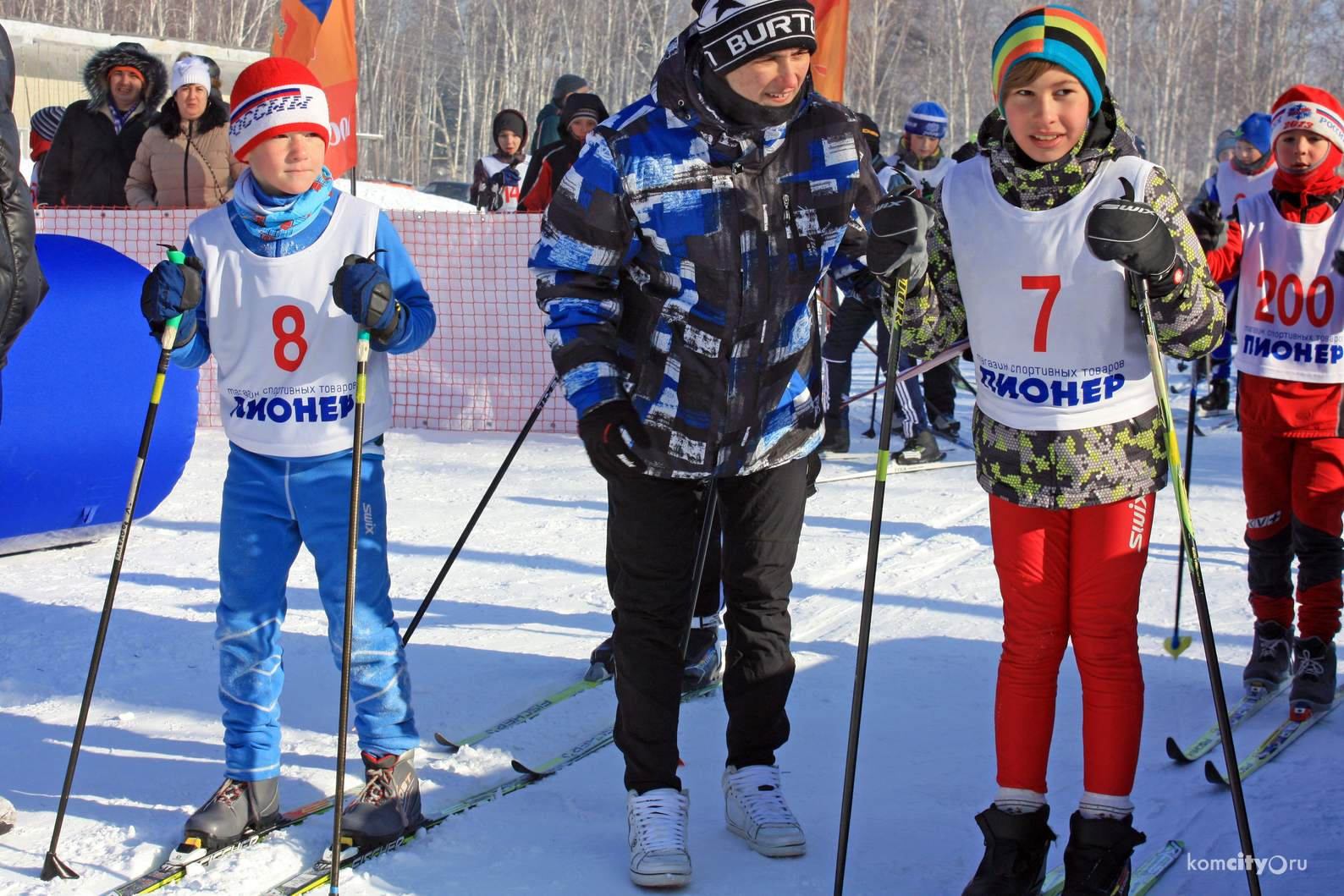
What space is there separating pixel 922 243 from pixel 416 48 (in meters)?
42.9

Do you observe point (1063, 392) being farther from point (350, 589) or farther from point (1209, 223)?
point (350, 589)

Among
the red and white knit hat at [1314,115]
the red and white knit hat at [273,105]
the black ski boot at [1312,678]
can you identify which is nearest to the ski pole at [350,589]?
the red and white knit hat at [273,105]

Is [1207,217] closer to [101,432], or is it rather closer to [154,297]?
[154,297]

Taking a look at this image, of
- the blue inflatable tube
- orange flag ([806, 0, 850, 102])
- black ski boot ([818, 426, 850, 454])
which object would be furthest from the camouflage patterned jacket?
orange flag ([806, 0, 850, 102])

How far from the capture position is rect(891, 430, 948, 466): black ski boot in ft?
22.7

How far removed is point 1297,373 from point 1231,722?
1.03 m

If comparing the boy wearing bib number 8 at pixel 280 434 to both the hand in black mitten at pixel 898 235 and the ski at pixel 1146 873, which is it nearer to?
the hand in black mitten at pixel 898 235

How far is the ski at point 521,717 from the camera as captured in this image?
10.1 feet

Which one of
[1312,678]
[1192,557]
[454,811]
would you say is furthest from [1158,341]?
[454,811]

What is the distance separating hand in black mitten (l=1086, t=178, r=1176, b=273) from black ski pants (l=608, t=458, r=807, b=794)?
0.85m

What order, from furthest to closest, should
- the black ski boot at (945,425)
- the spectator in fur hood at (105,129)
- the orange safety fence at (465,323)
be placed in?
the orange safety fence at (465,323), the black ski boot at (945,425), the spectator in fur hood at (105,129)

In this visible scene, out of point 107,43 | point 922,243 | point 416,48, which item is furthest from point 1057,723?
point 416,48

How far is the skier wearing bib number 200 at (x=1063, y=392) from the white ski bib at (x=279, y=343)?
1.24m

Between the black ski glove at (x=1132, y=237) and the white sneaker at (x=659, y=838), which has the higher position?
the black ski glove at (x=1132, y=237)
